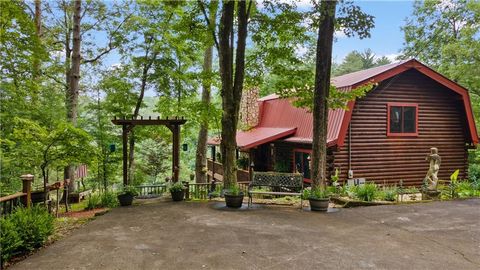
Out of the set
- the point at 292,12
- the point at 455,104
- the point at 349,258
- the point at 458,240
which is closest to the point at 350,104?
the point at 292,12

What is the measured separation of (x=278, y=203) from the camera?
9.55m

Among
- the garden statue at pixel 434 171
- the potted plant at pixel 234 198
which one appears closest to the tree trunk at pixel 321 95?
the potted plant at pixel 234 198

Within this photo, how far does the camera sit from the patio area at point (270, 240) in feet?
15.7

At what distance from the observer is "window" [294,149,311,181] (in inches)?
568

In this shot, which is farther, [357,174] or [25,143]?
[357,174]

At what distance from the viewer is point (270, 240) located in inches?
229

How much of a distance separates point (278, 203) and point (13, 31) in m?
9.45

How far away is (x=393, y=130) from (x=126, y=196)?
1121 cm

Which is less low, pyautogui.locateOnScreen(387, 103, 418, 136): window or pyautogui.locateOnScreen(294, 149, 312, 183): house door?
pyautogui.locateOnScreen(387, 103, 418, 136): window

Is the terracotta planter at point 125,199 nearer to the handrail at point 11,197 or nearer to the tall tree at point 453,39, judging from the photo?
the handrail at point 11,197

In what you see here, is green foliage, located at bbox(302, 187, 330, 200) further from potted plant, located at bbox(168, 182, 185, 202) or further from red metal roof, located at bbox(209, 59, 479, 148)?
potted plant, located at bbox(168, 182, 185, 202)

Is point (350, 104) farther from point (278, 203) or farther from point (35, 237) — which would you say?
point (35, 237)

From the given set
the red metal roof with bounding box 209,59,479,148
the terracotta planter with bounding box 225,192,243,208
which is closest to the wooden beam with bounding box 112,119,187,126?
the terracotta planter with bounding box 225,192,243,208

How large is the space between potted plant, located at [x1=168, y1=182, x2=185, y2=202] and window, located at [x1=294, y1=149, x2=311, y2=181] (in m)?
6.40
